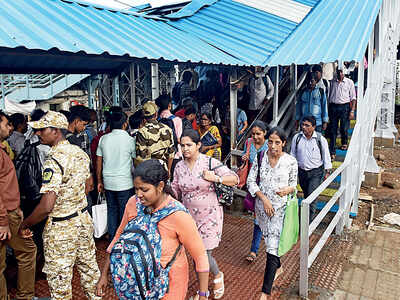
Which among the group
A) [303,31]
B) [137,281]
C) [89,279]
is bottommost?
[89,279]

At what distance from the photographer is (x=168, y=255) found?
203 centimetres

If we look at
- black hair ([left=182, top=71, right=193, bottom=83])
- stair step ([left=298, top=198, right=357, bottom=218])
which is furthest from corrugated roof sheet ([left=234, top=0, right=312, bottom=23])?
stair step ([left=298, top=198, right=357, bottom=218])

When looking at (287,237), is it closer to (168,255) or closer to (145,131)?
(168,255)

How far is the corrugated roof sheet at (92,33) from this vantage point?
8.77ft

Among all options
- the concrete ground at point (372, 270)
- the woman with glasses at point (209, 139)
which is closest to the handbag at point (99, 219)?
the woman with glasses at point (209, 139)

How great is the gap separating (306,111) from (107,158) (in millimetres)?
A: 3757

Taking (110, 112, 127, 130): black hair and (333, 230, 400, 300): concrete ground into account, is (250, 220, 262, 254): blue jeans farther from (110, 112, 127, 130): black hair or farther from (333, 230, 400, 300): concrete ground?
(110, 112, 127, 130): black hair

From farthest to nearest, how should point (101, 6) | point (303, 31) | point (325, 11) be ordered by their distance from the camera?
point (325, 11), point (303, 31), point (101, 6)

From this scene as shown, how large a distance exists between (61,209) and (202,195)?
1186 millimetres

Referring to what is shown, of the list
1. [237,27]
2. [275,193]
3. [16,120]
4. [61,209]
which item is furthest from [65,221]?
[237,27]

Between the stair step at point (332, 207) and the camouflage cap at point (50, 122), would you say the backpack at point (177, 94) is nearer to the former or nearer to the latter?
the stair step at point (332, 207)

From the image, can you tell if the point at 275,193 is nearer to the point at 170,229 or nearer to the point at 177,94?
the point at 170,229

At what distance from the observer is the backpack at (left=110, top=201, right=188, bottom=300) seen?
6.22 feet

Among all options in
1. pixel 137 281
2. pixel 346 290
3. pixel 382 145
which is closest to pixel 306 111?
pixel 346 290
